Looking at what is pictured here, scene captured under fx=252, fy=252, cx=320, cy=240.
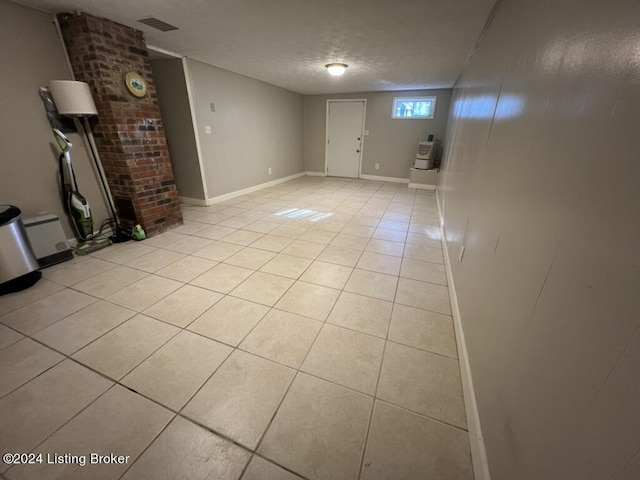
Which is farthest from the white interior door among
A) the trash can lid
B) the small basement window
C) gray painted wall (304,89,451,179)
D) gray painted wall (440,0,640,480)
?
the trash can lid

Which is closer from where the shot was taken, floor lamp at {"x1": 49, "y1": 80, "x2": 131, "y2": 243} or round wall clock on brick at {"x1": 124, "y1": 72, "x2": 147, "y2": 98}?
floor lamp at {"x1": 49, "y1": 80, "x2": 131, "y2": 243}

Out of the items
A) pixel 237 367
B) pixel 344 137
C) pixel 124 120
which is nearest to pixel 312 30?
pixel 124 120

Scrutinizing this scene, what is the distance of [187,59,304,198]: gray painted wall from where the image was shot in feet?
13.8

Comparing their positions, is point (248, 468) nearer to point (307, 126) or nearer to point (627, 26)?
point (627, 26)

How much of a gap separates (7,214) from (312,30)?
3.23 metres

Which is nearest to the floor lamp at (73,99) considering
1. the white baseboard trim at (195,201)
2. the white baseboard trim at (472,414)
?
the white baseboard trim at (195,201)

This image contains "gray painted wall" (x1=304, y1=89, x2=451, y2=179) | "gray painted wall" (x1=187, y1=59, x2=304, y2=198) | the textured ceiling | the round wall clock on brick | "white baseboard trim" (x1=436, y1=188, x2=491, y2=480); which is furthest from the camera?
"gray painted wall" (x1=304, y1=89, x2=451, y2=179)

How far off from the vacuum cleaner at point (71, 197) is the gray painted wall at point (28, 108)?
0.08 m

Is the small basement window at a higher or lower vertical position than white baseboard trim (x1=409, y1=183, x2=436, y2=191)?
higher

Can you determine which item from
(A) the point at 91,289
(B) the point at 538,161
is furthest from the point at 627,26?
(A) the point at 91,289

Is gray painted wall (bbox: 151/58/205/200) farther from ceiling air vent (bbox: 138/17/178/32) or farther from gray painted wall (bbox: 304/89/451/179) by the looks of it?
gray painted wall (bbox: 304/89/451/179)

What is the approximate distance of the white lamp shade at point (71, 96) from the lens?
241 centimetres

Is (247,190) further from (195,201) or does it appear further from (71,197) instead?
(71,197)

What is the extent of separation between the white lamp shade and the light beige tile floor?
4.80 ft
